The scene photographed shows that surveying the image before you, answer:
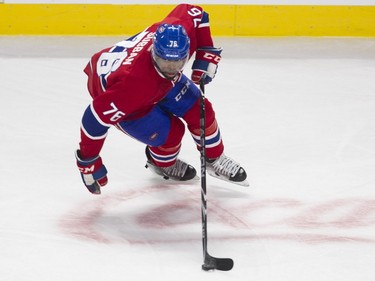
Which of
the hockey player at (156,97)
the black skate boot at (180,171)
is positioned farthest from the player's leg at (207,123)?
the black skate boot at (180,171)

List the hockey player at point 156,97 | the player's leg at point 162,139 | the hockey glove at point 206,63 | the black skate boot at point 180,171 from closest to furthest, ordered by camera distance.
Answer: the hockey player at point 156,97, the player's leg at point 162,139, the hockey glove at point 206,63, the black skate boot at point 180,171

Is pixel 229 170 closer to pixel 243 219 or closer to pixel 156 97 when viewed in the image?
pixel 243 219

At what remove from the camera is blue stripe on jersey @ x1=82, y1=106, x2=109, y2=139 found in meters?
2.88

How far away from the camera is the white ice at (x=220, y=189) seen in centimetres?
276

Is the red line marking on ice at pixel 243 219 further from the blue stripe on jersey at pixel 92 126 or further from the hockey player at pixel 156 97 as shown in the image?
the blue stripe on jersey at pixel 92 126

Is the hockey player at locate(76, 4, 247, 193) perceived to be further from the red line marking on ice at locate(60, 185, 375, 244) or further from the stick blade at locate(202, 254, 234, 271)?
the stick blade at locate(202, 254, 234, 271)

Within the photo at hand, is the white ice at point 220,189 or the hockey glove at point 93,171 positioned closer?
the white ice at point 220,189

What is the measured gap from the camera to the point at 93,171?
10.0 feet

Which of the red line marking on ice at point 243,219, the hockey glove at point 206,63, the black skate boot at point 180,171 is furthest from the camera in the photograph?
the black skate boot at point 180,171

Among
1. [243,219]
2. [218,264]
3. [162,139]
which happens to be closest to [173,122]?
[162,139]

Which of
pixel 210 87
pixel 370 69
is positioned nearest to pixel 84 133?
pixel 210 87

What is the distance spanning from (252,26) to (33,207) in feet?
10.5

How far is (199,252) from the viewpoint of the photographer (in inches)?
113

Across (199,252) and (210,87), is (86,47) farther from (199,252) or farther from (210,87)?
(199,252)
